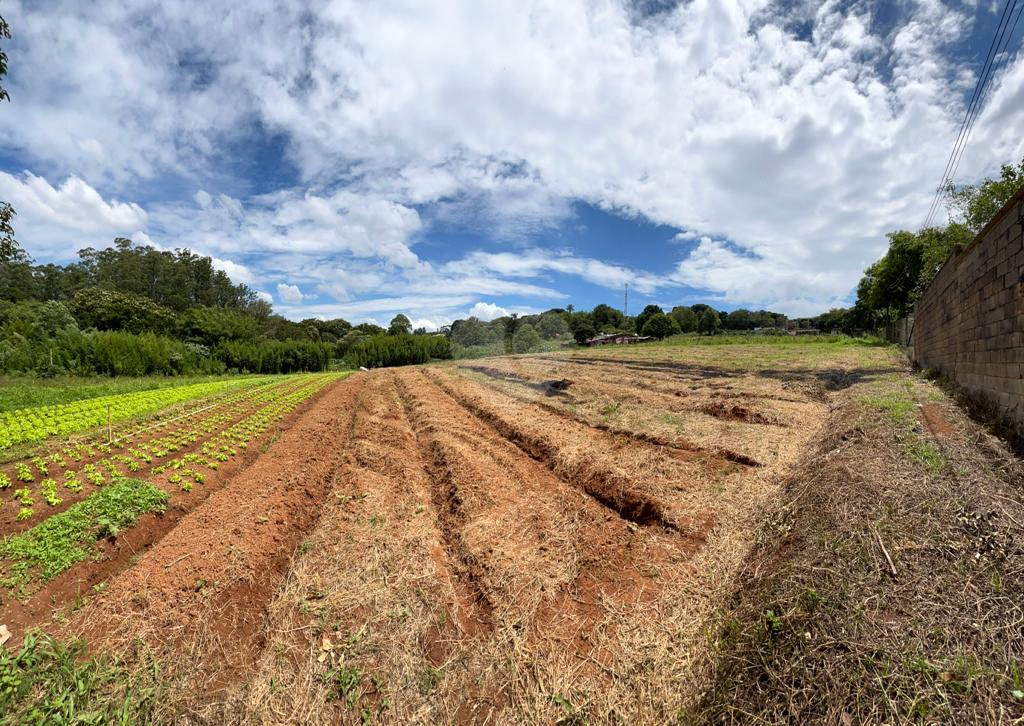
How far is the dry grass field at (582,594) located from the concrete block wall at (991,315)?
3.17 ft

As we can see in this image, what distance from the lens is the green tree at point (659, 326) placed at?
240ft

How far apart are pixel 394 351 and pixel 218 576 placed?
41.2 meters

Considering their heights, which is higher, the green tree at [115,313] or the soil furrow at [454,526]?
the green tree at [115,313]

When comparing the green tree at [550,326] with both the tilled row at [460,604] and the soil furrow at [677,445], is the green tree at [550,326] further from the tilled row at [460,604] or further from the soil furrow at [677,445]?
the tilled row at [460,604]

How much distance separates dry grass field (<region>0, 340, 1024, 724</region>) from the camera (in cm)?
224

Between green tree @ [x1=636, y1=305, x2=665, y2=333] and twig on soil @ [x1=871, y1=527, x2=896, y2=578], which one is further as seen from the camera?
green tree @ [x1=636, y1=305, x2=665, y2=333]

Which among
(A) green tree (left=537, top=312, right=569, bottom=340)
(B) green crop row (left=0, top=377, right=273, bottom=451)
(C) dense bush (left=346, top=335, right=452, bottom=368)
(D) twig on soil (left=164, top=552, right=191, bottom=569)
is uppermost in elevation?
(A) green tree (left=537, top=312, right=569, bottom=340)

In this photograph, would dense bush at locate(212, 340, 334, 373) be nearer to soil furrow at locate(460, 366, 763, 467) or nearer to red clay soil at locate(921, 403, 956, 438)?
soil furrow at locate(460, 366, 763, 467)

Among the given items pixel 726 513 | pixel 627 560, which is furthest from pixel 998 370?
pixel 627 560

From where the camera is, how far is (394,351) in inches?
1716

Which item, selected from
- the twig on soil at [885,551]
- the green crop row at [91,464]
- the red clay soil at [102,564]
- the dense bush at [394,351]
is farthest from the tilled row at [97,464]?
the dense bush at [394,351]

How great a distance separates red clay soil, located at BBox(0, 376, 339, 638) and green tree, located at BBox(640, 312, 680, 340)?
73.0 m

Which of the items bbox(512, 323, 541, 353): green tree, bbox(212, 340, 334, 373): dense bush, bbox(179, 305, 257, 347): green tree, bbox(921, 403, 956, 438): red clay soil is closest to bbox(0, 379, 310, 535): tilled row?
bbox(921, 403, 956, 438): red clay soil

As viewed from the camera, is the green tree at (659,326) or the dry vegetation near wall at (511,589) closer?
the dry vegetation near wall at (511,589)
